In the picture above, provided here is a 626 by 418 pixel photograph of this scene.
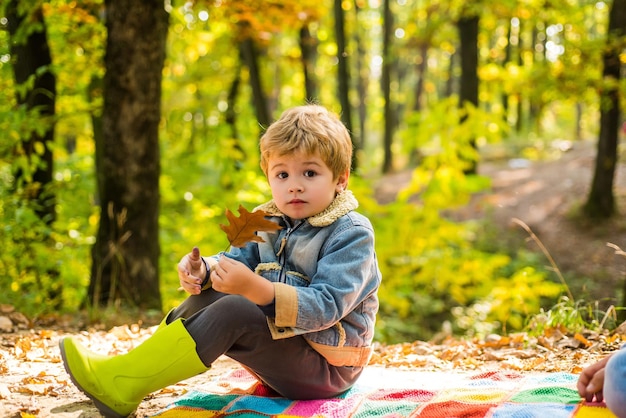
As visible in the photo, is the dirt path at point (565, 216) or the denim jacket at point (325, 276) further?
the dirt path at point (565, 216)

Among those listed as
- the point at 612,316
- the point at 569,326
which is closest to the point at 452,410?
the point at 569,326

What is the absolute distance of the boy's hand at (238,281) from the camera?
2146 mm

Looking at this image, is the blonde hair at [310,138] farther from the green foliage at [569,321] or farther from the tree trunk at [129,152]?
the tree trunk at [129,152]

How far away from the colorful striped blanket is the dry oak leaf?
0.69 metres

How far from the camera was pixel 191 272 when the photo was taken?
8.29ft

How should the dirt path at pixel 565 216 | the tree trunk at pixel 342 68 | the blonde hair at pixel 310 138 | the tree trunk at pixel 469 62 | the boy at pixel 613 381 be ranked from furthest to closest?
the tree trunk at pixel 469 62 < the dirt path at pixel 565 216 < the tree trunk at pixel 342 68 < the blonde hair at pixel 310 138 < the boy at pixel 613 381

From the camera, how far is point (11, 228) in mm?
4711

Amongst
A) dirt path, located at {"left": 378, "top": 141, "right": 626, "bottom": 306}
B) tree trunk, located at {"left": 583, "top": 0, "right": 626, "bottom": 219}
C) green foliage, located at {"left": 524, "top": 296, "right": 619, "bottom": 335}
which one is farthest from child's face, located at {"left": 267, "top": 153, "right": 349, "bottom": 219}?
tree trunk, located at {"left": 583, "top": 0, "right": 626, "bottom": 219}

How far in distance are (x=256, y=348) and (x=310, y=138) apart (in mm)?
832

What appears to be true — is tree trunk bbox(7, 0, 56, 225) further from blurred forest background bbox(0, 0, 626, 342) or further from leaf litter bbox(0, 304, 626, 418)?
leaf litter bbox(0, 304, 626, 418)

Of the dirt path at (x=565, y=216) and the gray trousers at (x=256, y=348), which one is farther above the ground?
the gray trousers at (x=256, y=348)

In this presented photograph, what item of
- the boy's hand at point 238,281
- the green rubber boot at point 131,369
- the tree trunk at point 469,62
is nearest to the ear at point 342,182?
the boy's hand at point 238,281

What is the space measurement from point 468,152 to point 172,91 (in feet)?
23.7

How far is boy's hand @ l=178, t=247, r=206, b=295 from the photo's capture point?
249 cm
